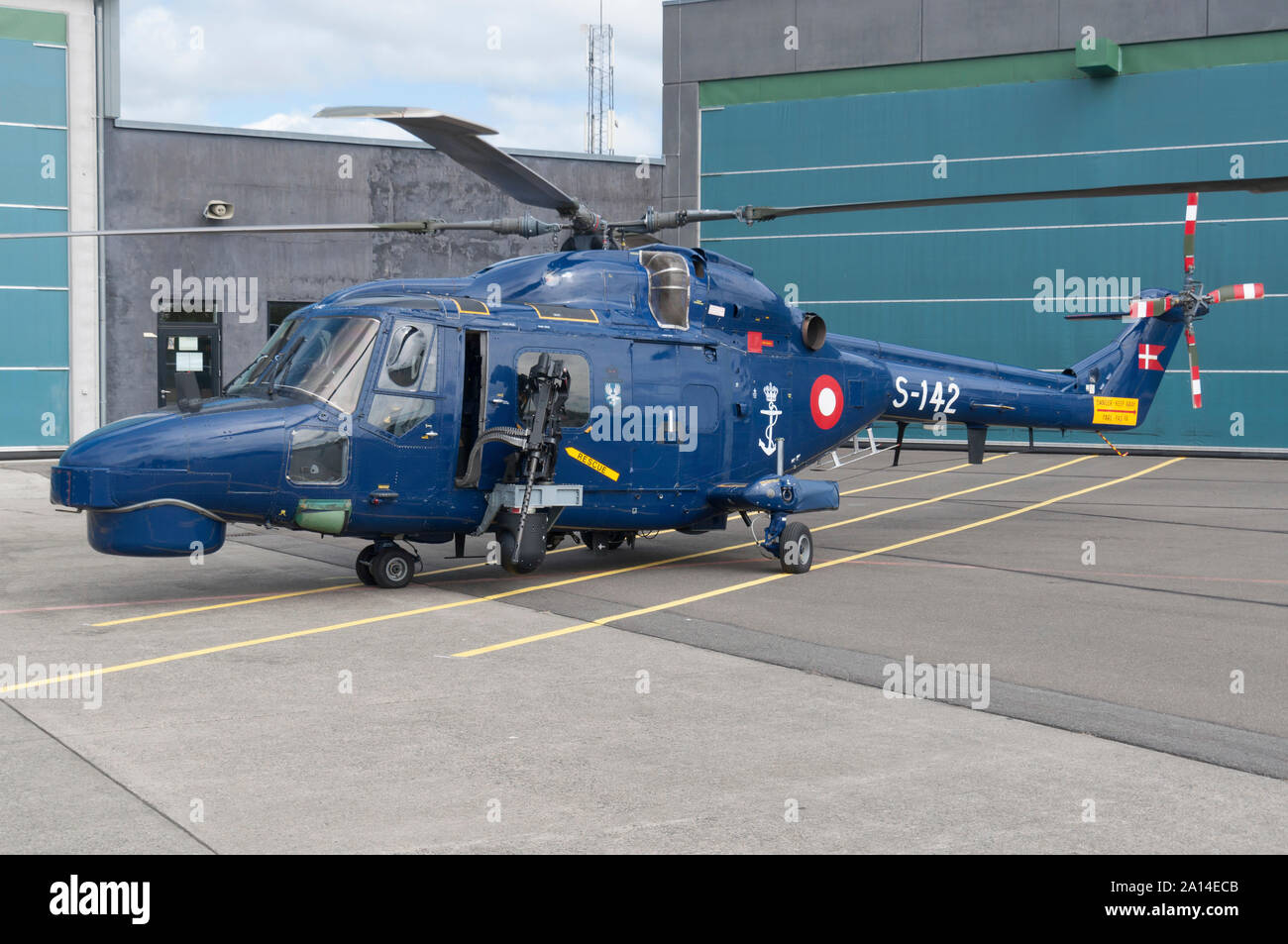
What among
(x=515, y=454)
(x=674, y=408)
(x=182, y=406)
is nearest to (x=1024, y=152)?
(x=674, y=408)

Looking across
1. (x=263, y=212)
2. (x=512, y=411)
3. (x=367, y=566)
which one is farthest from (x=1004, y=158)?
(x=367, y=566)

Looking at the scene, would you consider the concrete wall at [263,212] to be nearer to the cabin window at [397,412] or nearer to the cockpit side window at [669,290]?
the cockpit side window at [669,290]

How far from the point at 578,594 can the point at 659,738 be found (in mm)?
5169

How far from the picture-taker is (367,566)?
12.6 meters

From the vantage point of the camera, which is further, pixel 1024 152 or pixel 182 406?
pixel 1024 152

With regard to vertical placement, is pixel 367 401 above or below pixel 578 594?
above

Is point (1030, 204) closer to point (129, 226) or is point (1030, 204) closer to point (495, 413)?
point (495, 413)

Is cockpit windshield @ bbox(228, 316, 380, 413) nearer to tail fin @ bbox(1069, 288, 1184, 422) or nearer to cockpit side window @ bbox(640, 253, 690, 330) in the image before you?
cockpit side window @ bbox(640, 253, 690, 330)

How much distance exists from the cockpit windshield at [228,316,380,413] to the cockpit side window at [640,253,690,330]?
325 cm

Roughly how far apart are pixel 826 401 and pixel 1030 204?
55.4ft

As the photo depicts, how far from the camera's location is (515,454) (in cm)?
1230

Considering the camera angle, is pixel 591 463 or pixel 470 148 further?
pixel 591 463

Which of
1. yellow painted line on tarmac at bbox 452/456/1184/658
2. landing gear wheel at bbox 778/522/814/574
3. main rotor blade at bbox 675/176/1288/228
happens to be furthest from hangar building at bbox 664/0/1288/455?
landing gear wheel at bbox 778/522/814/574
